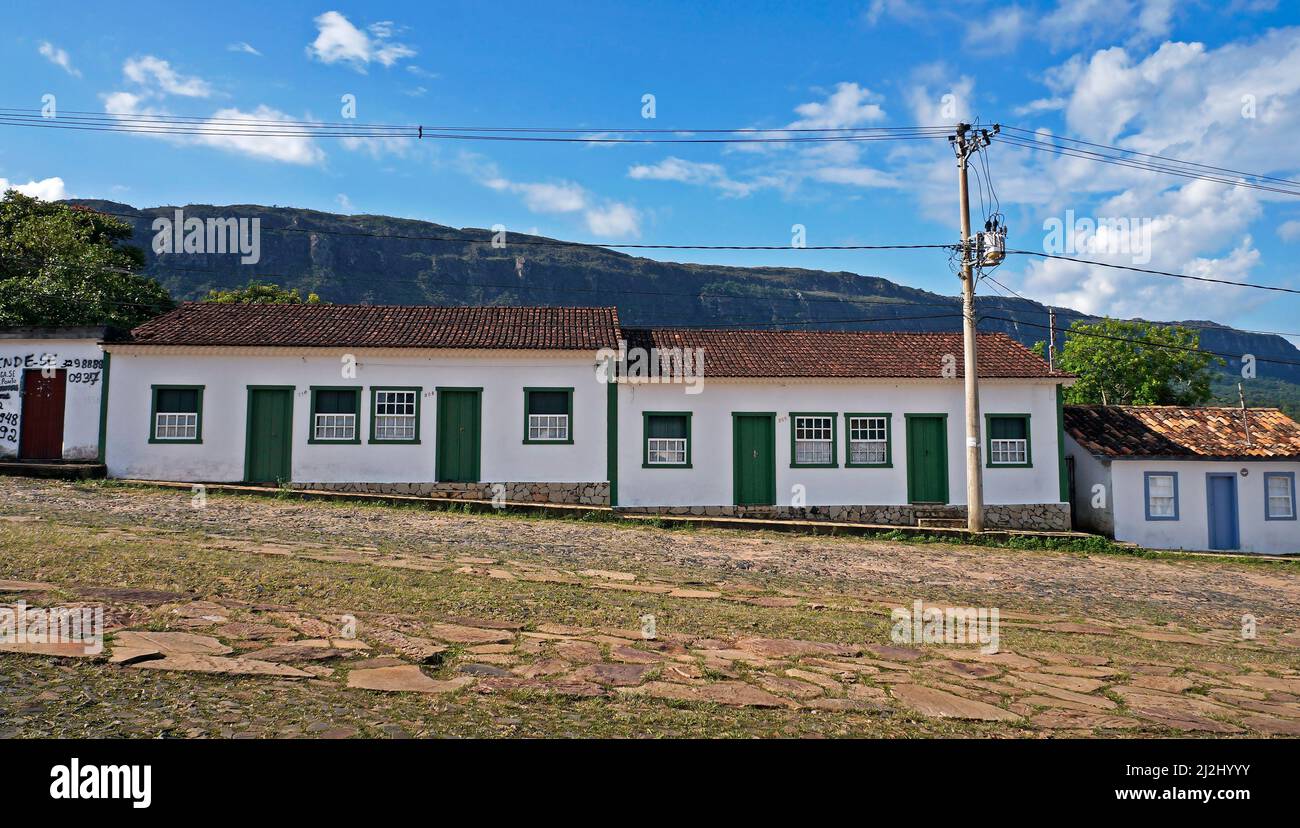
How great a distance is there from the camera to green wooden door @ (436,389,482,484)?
1833 cm

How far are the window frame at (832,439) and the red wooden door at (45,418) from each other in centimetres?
1785

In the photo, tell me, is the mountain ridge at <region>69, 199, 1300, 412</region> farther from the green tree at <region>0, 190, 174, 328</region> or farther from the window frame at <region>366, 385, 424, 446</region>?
the window frame at <region>366, 385, 424, 446</region>

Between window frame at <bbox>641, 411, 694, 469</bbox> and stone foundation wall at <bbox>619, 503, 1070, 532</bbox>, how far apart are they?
3.39 ft

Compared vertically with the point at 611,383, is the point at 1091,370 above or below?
above

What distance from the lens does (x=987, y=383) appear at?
1970cm

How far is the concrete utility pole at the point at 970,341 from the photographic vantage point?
1672cm

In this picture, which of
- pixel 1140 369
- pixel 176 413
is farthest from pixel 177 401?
pixel 1140 369

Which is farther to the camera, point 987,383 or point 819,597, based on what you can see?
point 987,383

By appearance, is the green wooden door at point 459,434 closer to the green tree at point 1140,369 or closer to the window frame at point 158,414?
the window frame at point 158,414

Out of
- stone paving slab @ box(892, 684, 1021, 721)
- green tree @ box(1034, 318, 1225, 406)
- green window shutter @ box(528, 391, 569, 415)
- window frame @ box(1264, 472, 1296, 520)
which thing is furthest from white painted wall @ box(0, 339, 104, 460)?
green tree @ box(1034, 318, 1225, 406)

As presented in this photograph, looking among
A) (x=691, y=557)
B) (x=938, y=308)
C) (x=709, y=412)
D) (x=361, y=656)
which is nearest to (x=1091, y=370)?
(x=709, y=412)
